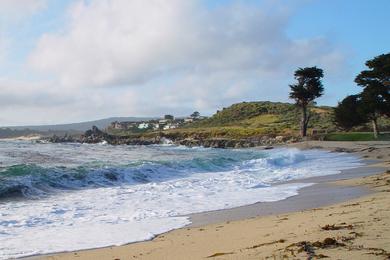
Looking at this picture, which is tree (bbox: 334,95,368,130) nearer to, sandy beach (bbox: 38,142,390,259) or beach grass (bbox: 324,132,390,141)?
beach grass (bbox: 324,132,390,141)

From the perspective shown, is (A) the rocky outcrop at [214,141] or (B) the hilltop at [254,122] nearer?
(A) the rocky outcrop at [214,141]

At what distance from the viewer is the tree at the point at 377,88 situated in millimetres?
50562

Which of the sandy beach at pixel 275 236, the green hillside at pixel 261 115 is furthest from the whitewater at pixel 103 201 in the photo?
the green hillside at pixel 261 115

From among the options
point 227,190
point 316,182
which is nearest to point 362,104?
point 316,182

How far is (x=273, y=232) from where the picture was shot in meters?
8.52

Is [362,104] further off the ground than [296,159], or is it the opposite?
[362,104]

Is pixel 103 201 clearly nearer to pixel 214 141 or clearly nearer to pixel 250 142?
pixel 250 142

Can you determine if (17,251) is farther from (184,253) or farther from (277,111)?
(277,111)

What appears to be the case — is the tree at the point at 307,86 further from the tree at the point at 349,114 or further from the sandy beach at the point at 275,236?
the sandy beach at the point at 275,236

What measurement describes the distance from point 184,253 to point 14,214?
698 cm

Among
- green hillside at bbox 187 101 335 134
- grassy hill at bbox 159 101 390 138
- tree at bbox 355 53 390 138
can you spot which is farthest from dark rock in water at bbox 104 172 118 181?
green hillside at bbox 187 101 335 134

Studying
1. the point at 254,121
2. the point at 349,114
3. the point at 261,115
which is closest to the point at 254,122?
the point at 254,121

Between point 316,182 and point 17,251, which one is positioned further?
point 316,182

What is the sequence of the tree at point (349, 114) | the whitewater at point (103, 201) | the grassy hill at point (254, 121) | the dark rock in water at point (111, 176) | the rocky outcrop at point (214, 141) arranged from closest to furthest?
the whitewater at point (103, 201), the dark rock in water at point (111, 176), the tree at point (349, 114), the rocky outcrop at point (214, 141), the grassy hill at point (254, 121)
